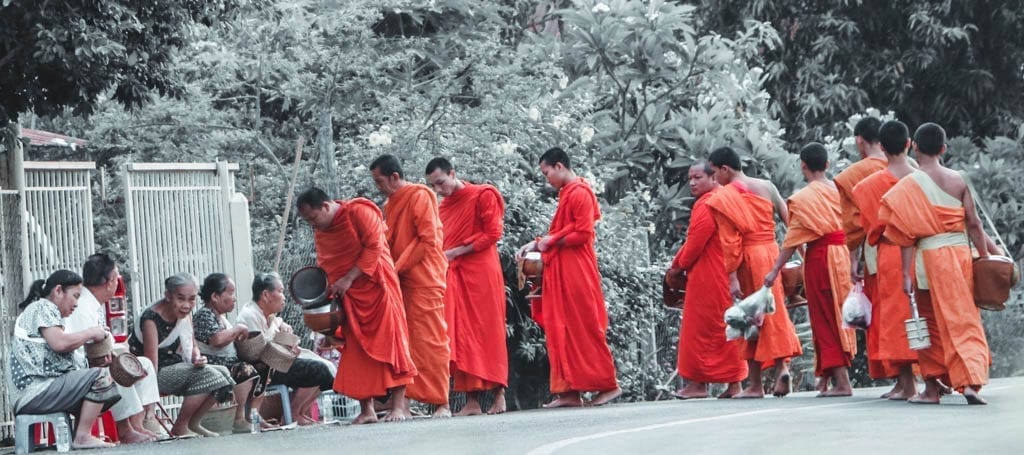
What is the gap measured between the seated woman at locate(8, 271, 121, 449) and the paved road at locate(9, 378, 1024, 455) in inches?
23.7

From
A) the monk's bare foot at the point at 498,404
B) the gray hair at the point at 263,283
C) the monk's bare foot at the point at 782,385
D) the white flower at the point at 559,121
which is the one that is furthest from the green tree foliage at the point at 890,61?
the gray hair at the point at 263,283

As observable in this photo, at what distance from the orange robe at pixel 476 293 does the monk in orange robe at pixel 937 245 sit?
3435 mm

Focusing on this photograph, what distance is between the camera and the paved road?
8531 mm

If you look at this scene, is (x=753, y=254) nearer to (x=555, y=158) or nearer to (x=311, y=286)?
(x=555, y=158)

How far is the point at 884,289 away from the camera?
12.1 metres

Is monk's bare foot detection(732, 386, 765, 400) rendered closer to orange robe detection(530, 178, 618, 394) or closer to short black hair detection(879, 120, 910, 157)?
orange robe detection(530, 178, 618, 394)

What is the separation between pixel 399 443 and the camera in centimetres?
951

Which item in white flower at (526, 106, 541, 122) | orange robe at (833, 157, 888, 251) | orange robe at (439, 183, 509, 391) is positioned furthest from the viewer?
white flower at (526, 106, 541, 122)

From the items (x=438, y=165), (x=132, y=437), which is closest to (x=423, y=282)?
(x=438, y=165)

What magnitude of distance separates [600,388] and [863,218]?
277 cm

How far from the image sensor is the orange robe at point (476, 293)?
13.7 metres

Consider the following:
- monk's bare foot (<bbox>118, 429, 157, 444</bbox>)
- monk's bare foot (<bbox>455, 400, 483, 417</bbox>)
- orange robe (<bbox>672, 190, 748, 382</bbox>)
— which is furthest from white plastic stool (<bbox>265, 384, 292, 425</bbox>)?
orange robe (<bbox>672, 190, 748, 382</bbox>)

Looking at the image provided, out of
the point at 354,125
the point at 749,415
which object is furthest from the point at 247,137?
the point at 749,415

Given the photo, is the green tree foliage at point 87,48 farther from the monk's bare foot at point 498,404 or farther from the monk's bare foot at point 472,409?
the monk's bare foot at point 498,404
